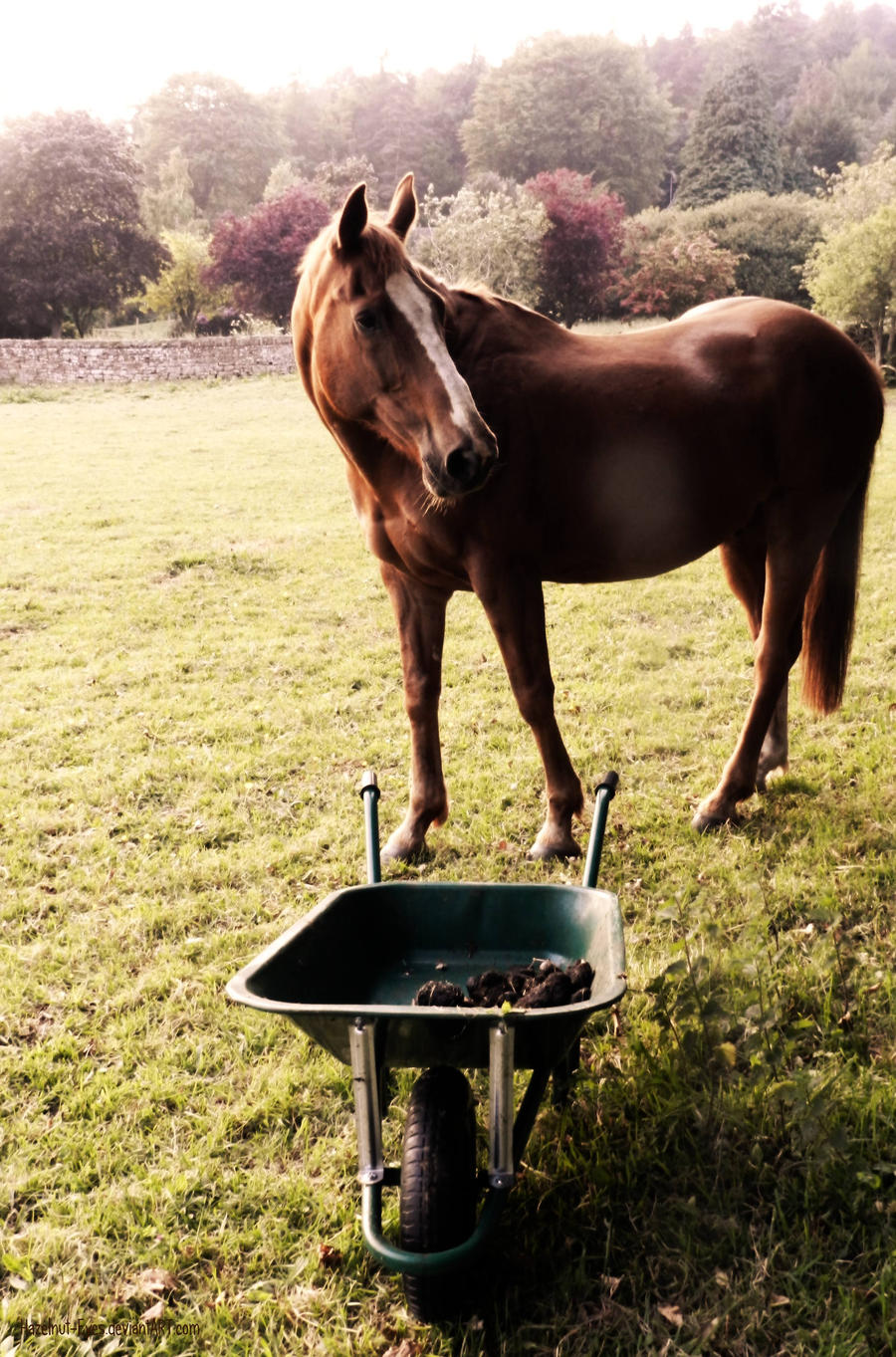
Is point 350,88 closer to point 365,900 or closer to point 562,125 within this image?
point 562,125

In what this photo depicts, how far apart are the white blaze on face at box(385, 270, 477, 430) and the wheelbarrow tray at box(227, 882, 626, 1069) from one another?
1.27 m

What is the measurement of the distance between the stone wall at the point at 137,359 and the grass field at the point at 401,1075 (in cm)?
1833

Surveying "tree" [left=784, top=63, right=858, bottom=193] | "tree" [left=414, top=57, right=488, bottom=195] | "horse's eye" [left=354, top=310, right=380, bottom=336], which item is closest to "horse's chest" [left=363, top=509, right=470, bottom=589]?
"horse's eye" [left=354, top=310, right=380, bottom=336]

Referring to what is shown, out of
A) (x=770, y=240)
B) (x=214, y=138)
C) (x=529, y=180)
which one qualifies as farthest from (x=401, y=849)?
(x=214, y=138)

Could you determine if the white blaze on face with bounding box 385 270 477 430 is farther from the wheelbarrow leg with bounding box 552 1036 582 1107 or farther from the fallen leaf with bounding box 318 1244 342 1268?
the fallen leaf with bounding box 318 1244 342 1268

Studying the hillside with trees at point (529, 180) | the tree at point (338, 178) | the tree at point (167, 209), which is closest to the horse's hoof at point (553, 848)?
the hillside with trees at point (529, 180)

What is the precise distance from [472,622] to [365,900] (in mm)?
4043

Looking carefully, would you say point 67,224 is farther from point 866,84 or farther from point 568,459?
point 866,84

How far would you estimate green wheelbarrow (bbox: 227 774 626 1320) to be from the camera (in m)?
1.59

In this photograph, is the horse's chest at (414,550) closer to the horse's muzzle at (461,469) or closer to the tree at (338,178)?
the horse's muzzle at (461,469)

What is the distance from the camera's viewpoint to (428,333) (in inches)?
96.4

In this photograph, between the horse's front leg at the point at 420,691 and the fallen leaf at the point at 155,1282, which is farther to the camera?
the horse's front leg at the point at 420,691

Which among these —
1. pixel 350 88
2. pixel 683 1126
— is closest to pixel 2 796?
pixel 683 1126

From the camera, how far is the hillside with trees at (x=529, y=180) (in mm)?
26500
